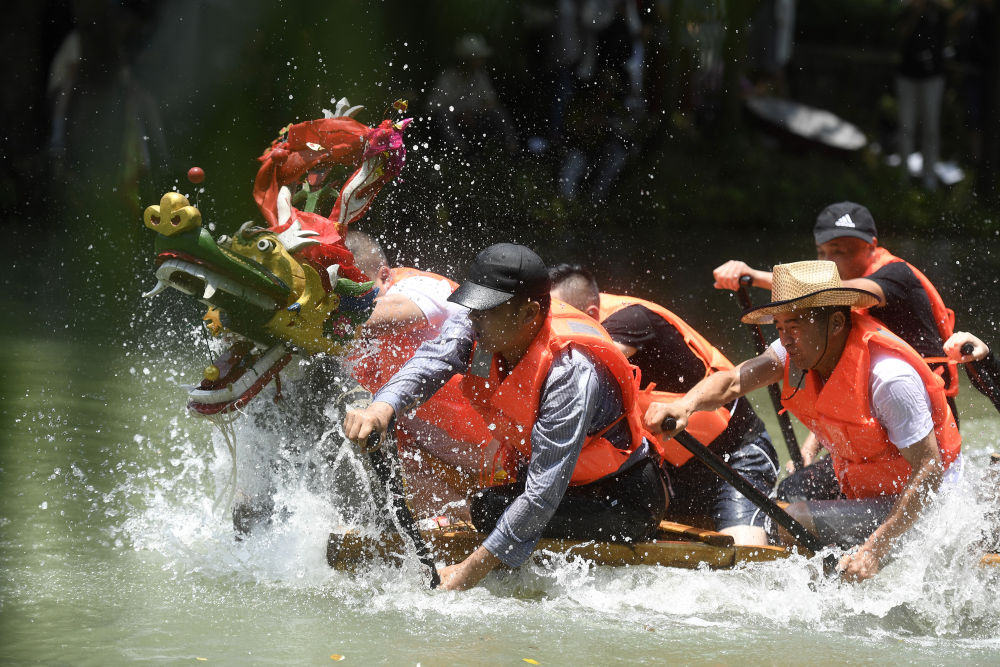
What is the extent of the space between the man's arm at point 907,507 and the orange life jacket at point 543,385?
785 millimetres

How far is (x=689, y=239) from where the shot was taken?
36.5 feet

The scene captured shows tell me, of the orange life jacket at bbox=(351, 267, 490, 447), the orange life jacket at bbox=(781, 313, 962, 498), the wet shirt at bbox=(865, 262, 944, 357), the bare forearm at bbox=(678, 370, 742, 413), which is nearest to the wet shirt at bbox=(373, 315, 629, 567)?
the bare forearm at bbox=(678, 370, 742, 413)

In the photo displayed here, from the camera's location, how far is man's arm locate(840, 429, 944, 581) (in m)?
3.98

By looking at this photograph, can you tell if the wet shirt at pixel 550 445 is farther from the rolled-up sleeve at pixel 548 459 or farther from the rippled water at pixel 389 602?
the rippled water at pixel 389 602

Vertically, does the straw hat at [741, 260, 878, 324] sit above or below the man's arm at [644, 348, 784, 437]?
above

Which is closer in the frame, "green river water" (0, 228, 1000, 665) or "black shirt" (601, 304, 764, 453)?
"green river water" (0, 228, 1000, 665)

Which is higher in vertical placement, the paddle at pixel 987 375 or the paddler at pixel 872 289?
the paddler at pixel 872 289

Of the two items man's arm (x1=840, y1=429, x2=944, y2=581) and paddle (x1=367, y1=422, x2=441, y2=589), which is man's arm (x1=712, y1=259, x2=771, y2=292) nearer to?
man's arm (x1=840, y1=429, x2=944, y2=581)

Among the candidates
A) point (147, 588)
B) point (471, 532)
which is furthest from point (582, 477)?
point (147, 588)

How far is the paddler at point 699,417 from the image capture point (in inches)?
181

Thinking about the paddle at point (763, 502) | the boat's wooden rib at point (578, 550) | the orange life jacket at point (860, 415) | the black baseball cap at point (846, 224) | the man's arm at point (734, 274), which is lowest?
the boat's wooden rib at point (578, 550)

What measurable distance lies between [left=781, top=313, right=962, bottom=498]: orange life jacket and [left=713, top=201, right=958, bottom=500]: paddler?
1.28 ft

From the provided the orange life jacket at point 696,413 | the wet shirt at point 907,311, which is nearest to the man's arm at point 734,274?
the wet shirt at point 907,311

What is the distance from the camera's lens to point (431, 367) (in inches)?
160
